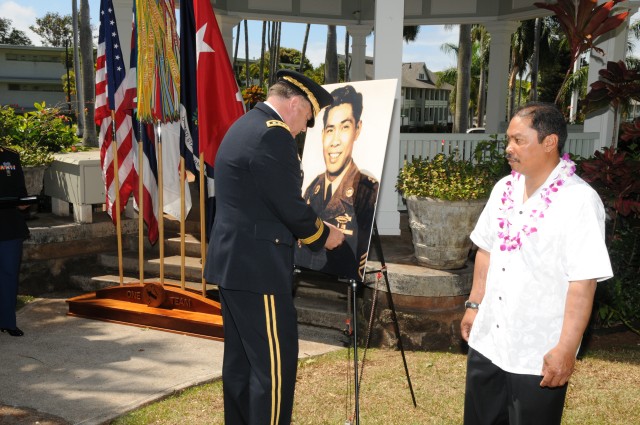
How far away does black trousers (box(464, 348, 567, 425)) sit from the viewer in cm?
284

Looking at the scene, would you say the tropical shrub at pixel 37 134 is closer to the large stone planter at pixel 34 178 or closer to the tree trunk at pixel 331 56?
the large stone planter at pixel 34 178

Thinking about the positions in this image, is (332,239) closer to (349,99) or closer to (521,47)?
(349,99)

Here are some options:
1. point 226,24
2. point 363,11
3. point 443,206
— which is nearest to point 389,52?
point 443,206

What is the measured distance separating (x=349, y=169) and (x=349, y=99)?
55cm

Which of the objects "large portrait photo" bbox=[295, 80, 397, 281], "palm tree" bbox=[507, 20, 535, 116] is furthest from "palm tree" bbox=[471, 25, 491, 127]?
"large portrait photo" bbox=[295, 80, 397, 281]

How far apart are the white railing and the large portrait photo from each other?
391cm

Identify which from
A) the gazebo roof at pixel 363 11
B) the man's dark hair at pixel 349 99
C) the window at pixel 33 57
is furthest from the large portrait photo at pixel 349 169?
the window at pixel 33 57

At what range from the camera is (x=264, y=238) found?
3545 millimetres

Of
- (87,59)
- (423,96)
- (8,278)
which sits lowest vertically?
(8,278)

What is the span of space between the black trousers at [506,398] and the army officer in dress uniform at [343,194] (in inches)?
54.9

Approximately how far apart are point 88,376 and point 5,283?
1.68 m

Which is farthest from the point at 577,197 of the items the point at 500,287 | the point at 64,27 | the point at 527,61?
the point at 64,27

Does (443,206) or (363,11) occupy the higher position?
(363,11)

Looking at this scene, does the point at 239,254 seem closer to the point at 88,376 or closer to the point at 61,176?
the point at 88,376
